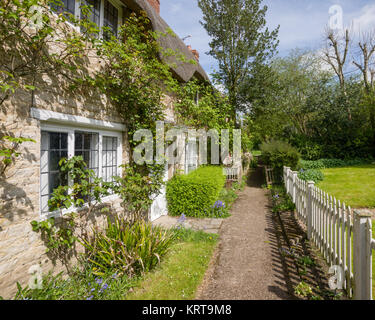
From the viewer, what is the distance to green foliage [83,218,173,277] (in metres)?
3.88

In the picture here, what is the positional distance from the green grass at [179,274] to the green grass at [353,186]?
6.12m

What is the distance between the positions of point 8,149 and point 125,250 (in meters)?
2.32

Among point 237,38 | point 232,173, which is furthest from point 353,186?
point 237,38

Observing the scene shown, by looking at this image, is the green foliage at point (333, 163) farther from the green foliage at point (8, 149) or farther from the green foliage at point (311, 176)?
the green foliage at point (8, 149)

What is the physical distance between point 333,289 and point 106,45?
18.3 feet

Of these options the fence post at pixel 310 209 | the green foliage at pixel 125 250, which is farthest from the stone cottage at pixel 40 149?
the fence post at pixel 310 209

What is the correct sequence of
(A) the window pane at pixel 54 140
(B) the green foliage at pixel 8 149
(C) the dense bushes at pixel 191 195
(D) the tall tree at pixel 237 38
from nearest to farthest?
(B) the green foliage at pixel 8 149 → (A) the window pane at pixel 54 140 → (C) the dense bushes at pixel 191 195 → (D) the tall tree at pixel 237 38

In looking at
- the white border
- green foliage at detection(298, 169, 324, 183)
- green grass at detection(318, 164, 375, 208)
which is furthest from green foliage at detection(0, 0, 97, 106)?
green foliage at detection(298, 169, 324, 183)

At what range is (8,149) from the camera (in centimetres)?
285

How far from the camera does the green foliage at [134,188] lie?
5180mm

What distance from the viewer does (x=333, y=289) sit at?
329 centimetres

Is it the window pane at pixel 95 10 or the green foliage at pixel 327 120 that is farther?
the green foliage at pixel 327 120

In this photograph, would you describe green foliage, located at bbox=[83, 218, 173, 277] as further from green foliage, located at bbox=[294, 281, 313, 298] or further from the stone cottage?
green foliage, located at bbox=[294, 281, 313, 298]

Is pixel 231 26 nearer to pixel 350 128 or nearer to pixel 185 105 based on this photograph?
pixel 185 105
